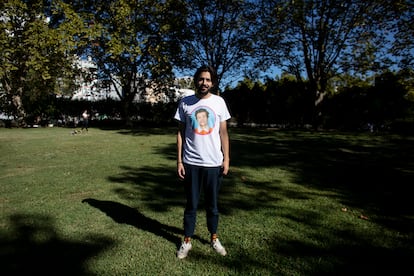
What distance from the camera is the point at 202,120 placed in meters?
3.13

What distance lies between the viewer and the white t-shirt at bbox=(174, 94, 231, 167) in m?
3.12

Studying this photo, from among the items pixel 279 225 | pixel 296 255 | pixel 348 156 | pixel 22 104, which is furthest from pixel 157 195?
pixel 22 104

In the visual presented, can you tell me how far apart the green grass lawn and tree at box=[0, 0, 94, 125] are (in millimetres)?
17763

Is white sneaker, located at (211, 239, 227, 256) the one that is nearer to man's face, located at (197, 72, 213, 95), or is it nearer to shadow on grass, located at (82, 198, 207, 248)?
shadow on grass, located at (82, 198, 207, 248)

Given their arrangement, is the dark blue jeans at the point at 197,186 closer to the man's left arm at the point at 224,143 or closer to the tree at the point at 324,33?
the man's left arm at the point at 224,143

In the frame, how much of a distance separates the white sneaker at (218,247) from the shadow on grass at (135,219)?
272mm

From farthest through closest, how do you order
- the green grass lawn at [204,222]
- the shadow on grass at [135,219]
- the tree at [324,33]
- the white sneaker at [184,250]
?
the tree at [324,33] < the shadow on grass at [135,219] < the white sneaker at [184,250] < the green grass lawn at [204,222]

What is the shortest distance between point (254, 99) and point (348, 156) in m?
20.2

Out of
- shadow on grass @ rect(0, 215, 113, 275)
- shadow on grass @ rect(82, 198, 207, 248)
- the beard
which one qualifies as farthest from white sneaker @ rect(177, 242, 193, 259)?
the beard

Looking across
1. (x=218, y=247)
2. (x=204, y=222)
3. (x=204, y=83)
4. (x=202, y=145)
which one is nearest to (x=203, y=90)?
(x=204, y=83)

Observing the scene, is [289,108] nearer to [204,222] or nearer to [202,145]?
[204,222]

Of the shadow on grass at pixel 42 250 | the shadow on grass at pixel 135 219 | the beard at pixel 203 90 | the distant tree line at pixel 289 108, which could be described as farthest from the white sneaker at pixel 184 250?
the distant tree line at pixel 289 108

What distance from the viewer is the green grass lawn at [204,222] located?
307 cm

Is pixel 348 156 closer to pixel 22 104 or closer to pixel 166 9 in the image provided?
pixel 166 9
